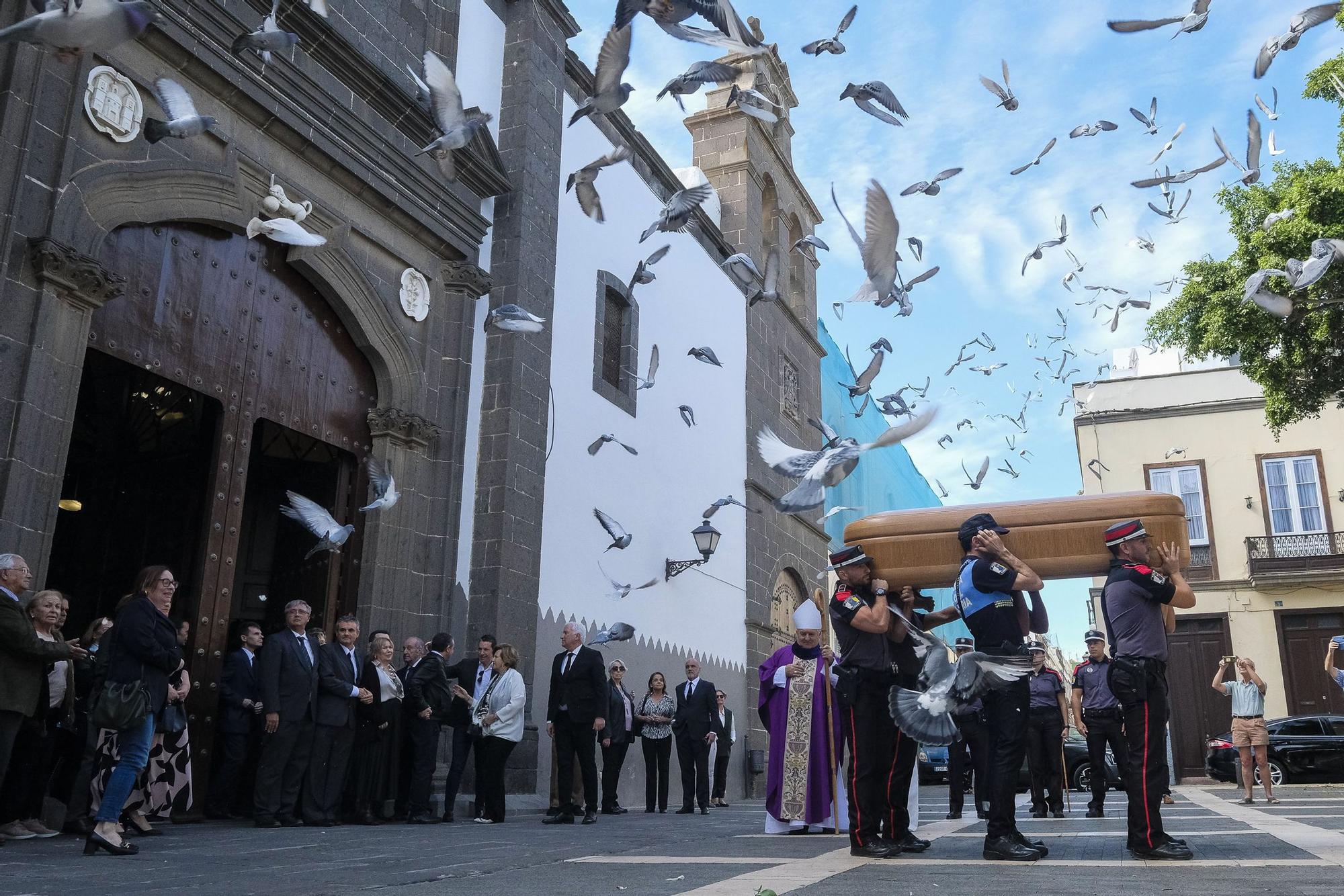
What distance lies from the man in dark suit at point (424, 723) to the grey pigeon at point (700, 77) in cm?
508

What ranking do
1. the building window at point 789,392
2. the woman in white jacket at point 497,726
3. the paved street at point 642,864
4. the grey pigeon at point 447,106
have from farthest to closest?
1. the building window at point 789,392
2. the woman in white jacket at point 497,726
3. the grey pigeon at point 447,106
4. the paved street at point 642,864

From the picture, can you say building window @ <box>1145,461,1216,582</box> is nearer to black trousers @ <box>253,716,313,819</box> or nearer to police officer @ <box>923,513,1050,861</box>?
police officer @ <box>923,513,1050,861</box>

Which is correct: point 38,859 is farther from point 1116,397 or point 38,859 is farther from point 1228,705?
point 1116,397

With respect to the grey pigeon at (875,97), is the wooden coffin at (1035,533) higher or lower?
lower

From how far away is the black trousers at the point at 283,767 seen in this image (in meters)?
8.27

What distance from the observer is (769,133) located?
22.4 meters

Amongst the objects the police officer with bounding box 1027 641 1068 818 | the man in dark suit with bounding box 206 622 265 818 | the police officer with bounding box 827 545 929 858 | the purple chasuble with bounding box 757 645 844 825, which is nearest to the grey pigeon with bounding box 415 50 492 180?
the police officer with bounding box 827 545 929 858

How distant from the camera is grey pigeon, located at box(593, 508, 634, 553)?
1274 cm

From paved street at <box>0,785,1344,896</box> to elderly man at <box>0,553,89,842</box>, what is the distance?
2.16 feet

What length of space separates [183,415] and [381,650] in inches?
172

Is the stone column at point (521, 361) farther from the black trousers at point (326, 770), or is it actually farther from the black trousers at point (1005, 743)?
the black trousers at point (1005, 743)

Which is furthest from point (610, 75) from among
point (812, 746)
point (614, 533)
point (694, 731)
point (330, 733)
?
point (694, 731)

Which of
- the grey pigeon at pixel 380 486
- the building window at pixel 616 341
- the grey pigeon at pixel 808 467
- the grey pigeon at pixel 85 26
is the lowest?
the grey pigeon at pixel 808 467

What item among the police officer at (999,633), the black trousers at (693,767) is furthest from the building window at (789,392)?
the police officer at (999,633)
